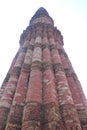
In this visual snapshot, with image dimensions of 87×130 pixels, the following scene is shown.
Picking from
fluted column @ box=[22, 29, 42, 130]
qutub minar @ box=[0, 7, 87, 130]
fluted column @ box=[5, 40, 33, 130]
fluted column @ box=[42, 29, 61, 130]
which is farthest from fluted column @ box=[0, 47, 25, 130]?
fluted column @ box=[42, 29, 61, 130]

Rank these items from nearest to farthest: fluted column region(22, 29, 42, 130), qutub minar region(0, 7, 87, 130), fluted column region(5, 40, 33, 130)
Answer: fluted column region(22, 29, 42, 130) → qutub minar region(0, 7, 87, 130) → fluted column region(5, 40, 33, 130)

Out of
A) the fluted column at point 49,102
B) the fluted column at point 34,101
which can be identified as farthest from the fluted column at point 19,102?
the fluted column at point 49,102

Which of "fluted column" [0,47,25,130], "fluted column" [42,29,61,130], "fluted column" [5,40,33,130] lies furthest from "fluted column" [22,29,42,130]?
"fluted column" [0,47,25,130]

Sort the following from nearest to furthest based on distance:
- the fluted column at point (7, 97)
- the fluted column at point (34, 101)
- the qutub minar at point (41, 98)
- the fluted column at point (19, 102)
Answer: the fluted column at point (34, 101) < the qutub minar at point (41, 98) < the fluted column at point (19, 102) < the fluted column at point (7, 97)

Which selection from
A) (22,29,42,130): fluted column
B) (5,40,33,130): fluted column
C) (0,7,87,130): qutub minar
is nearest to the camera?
(22,29,42,130): fluted column

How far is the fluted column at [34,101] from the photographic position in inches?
206

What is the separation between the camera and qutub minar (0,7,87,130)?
5.40 metres

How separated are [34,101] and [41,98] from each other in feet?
1.40

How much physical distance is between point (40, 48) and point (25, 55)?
2.96 feet

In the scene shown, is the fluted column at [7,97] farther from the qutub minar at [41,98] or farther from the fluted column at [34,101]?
the fluted column at [34,101]

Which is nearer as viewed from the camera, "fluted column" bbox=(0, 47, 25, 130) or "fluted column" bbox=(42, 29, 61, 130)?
"fluted column" bbox=(42, 29, 61, 130)

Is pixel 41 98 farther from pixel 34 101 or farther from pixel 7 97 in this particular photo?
pixel 7 97

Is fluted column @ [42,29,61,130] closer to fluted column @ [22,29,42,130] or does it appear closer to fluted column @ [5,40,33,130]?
fluted column @ [22,29,42,130]

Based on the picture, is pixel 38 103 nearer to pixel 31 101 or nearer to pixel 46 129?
pixel 31 101
